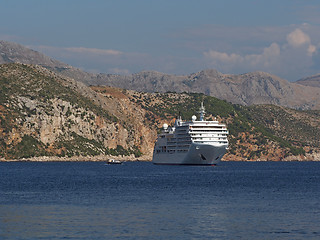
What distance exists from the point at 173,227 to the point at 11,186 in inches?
2429

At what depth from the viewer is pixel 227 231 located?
197ft

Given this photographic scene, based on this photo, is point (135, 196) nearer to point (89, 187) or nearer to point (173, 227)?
point (89, 187)

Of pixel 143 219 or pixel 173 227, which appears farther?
pixel 143 219

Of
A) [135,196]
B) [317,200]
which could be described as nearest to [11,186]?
[135,196]

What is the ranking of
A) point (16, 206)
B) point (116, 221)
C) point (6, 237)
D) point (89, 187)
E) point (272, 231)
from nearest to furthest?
point (6, 237), point (272, 231), point (116, 221), point (16, 206), point (89, 187)

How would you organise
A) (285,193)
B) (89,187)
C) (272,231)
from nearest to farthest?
(272,231) → (285,193) → (89,187)

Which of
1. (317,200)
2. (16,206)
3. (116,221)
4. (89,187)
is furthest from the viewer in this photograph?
(89,187)

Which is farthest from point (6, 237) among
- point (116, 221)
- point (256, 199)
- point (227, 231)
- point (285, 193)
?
point (285, 193)

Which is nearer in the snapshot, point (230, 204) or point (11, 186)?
point (230, 204)

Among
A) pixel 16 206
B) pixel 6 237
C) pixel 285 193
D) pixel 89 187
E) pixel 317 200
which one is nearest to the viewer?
pixel 6 237

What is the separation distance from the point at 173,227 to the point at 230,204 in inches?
911

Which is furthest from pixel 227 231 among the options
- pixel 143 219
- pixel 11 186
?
pixel 11 186

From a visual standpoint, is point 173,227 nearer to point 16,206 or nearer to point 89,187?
point 16,206

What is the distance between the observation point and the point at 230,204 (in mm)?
84188
